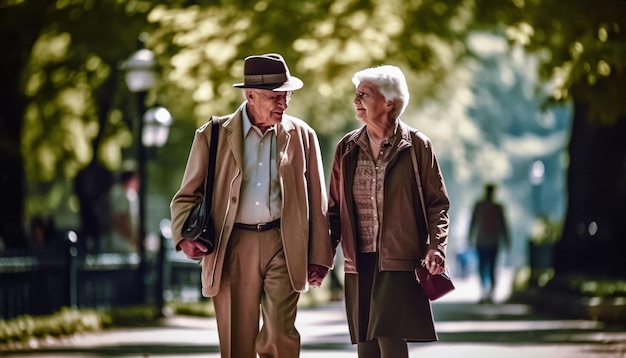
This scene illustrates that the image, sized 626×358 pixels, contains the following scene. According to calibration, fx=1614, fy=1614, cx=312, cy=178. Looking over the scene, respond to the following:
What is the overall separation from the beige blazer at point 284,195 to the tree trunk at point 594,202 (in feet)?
48.7

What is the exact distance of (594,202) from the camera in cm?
2408

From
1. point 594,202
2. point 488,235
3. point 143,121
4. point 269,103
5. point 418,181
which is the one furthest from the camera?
point 488,235

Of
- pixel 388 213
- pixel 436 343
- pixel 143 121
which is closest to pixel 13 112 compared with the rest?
pixel 143 121

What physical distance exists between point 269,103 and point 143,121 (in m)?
14.2

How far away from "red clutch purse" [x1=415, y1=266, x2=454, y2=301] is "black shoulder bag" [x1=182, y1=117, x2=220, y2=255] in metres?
1.14

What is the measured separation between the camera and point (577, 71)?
1752cm

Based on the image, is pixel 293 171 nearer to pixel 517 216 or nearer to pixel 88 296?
pixel 88 296

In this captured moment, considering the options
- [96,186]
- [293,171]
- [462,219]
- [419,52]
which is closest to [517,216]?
[462,219]

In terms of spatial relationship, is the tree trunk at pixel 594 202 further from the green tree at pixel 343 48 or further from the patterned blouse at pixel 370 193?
the patterned blouse at pixel 370 193

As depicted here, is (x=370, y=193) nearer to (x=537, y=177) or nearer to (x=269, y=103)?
(x=269, y=103)

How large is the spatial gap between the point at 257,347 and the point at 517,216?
68.0 meters

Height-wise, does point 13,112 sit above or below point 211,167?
above

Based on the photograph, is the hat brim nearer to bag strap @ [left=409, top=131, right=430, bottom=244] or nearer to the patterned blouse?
the patterned blouse

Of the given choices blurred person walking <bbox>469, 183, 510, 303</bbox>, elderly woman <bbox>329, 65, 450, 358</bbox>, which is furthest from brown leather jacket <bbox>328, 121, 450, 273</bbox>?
blurred person walking <bbox>469, 183, 510, 303</bbox>
